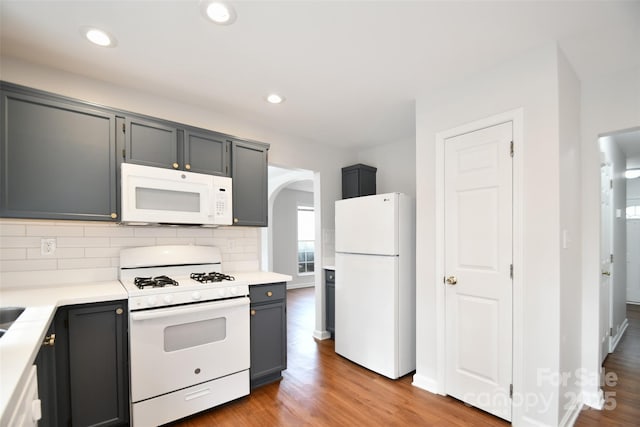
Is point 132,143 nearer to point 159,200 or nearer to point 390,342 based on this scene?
point 159,200

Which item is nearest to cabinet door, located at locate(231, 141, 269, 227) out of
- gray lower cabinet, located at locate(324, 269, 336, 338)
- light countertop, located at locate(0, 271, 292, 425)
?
light countertop, located at locate(0, 271, 292, 425)

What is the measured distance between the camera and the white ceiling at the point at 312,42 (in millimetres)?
1711

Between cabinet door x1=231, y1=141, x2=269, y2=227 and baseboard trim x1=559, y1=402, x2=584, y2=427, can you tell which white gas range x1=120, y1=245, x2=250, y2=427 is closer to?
cabinet door x1=231, y1=141, x2=269, y2=227

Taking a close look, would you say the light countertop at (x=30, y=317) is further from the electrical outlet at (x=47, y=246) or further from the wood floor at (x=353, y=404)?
the wood floor at (x=353, y=404)

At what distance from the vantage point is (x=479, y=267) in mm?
2340

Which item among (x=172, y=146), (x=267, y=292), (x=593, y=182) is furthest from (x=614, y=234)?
(x=172, y=146)

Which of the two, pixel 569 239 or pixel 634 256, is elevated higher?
pixel 569 239

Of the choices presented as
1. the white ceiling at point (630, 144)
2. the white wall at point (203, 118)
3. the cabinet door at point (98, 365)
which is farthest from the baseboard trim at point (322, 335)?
the white ceiling at point (630, 144)

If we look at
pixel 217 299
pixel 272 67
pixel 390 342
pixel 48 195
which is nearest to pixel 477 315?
pixel 390 342

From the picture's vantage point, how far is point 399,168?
410cm

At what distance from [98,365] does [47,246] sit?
0.97 metres

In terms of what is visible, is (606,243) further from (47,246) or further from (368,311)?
(47,246)

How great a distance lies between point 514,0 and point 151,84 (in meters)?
2.58

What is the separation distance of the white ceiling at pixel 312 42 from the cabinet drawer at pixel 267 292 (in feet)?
5.57
